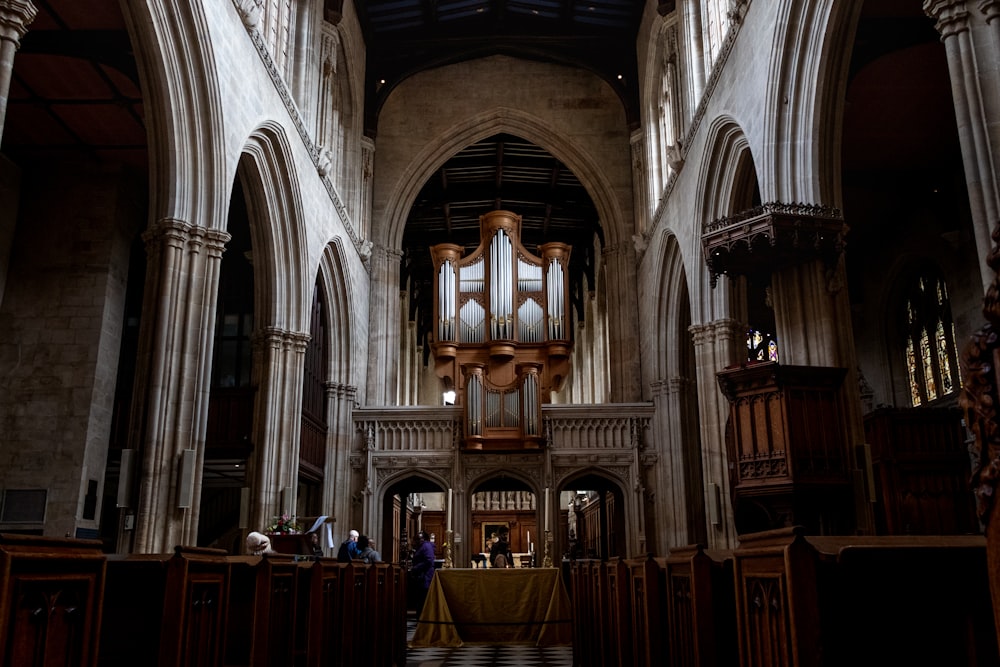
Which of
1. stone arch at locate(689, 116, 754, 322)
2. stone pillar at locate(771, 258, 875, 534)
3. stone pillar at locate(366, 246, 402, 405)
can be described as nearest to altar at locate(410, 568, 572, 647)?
stone pillar at locate(771, 258, 875, 534)

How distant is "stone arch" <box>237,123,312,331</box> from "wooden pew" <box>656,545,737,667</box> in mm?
9725

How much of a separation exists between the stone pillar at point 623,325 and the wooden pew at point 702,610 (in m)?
14.4

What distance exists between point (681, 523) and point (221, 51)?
11.0m

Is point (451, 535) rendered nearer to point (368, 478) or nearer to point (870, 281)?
point (368, 478)

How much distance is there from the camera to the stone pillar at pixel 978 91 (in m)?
5.69

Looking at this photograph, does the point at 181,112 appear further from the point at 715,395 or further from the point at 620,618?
the point at 715,395

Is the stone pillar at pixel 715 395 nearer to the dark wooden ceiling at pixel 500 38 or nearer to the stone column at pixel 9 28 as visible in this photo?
the dark wooden ceiling at pixel 500 38

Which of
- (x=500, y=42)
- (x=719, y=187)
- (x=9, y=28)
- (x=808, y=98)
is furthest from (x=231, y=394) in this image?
(x=500, y=42)

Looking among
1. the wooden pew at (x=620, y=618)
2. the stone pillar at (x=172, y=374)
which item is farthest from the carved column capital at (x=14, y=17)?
the wooden pew at (x=620, y=618)

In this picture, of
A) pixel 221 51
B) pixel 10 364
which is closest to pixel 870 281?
pixel 221 51

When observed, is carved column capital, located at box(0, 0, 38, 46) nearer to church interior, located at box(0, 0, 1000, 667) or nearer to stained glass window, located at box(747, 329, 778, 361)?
church interior, located at box(0, 0, 1000, 667)

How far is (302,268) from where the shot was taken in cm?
1389

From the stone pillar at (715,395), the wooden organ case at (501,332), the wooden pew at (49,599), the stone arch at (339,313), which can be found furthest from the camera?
the wooden organ case at (501,332)

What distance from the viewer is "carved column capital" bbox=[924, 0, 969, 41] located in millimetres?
6023
